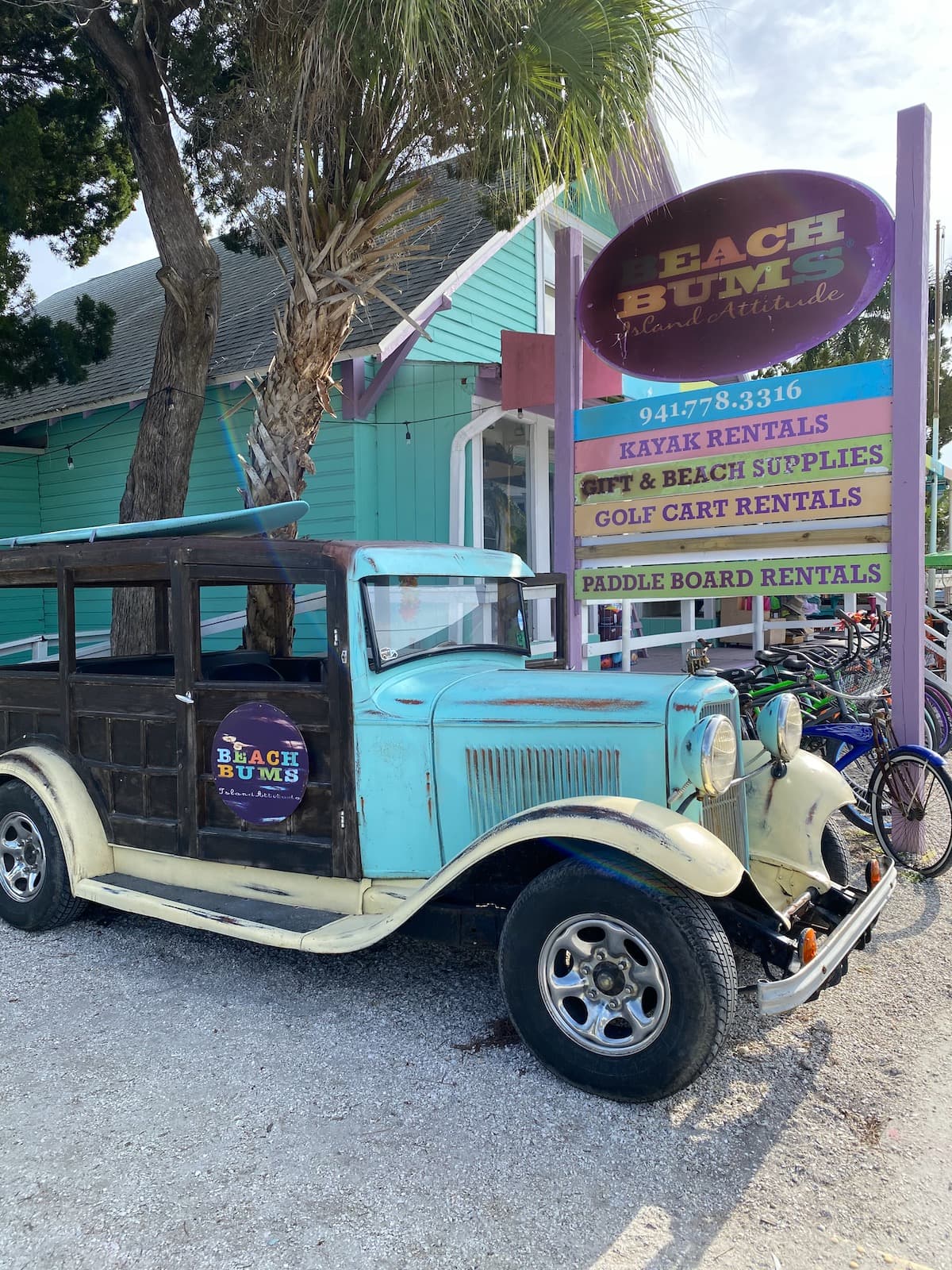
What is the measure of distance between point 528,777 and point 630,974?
2.54ft

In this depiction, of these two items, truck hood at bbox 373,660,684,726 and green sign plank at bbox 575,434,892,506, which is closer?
truck hood at bbox 373,660,684,726

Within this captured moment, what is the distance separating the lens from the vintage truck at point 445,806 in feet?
8.98

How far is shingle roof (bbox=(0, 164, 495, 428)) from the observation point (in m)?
8.52

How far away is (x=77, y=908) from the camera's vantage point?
4.17m

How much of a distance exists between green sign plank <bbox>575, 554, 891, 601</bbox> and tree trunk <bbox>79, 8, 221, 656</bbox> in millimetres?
3785

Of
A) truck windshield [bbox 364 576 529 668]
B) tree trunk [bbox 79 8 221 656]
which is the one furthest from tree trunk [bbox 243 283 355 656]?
truck windshield [bbox 364 576 529 668]

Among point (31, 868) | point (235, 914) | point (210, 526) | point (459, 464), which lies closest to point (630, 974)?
point (235, 914)

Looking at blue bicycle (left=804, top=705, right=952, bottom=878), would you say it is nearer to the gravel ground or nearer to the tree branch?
the gravel ground

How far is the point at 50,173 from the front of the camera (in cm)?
856

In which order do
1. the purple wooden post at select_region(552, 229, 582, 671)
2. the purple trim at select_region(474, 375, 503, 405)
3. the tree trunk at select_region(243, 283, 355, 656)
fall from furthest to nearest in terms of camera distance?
the purple trim at select_region(474, 375, 503, 405)
the tree trunk at select_region(243, 283, 355, 656)
the purple wooden post at select_region(552, 229, 582, 671)

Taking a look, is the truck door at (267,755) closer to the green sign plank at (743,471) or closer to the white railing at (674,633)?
the green sign plank at (743,471)

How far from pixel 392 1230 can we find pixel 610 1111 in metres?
0.80

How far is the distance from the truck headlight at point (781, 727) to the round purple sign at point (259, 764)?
6.04 feet

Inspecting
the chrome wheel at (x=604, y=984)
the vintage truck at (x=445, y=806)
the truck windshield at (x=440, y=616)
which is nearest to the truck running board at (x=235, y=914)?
the vintage truck at (x=445, y=806)
